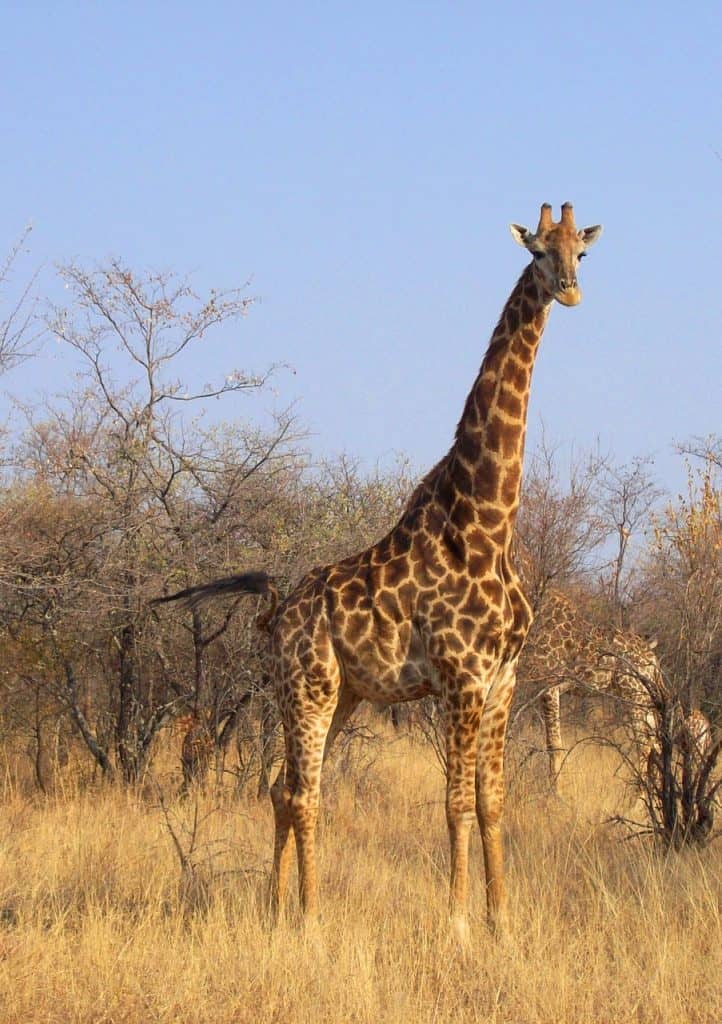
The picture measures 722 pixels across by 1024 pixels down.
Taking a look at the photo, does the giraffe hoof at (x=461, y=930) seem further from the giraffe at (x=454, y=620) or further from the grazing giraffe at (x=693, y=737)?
the grazing giraffe at (x=693, y=737)

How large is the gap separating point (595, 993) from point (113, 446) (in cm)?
686

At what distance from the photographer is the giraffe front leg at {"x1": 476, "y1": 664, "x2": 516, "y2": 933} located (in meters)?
6.47

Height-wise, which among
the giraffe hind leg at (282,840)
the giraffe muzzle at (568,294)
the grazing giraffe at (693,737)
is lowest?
the giraffe hind leg at (282,840)

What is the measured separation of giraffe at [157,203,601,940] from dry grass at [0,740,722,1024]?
41 cm

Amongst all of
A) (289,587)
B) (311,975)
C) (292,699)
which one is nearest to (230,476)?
(289,587)

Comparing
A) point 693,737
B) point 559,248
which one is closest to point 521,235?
point 559,248

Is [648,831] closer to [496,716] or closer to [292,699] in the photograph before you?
[496,716]

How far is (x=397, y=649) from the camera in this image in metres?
6.65

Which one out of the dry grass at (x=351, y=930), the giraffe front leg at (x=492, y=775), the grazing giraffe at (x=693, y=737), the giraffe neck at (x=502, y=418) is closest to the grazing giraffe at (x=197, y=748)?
the dry grass at (x=351, y=930)

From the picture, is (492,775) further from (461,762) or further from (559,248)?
(559,248)

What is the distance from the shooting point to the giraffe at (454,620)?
6.39 meters

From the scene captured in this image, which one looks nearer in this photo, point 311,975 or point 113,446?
point 311,975

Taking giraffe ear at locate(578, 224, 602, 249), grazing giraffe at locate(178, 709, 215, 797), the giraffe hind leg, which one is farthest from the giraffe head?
grazing giraffe at locate(178, 709, 215, 797)

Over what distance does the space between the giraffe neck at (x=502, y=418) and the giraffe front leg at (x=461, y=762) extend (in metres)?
0.89
